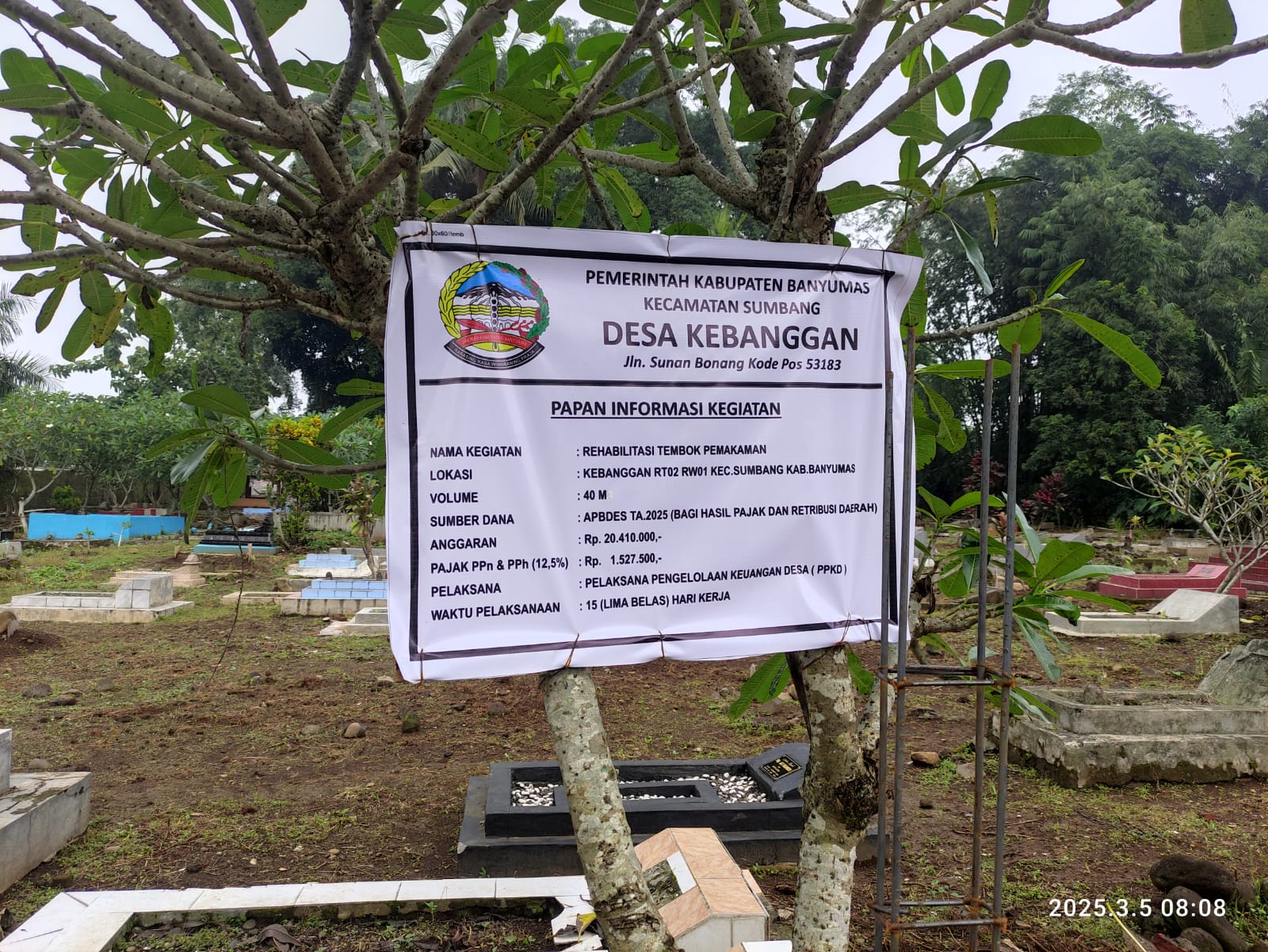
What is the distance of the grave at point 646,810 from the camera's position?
11.5ft

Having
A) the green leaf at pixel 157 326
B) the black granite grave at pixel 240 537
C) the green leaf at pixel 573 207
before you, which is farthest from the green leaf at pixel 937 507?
the black granite grave at pixel 240 537

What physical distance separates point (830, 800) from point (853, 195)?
123 centimetres

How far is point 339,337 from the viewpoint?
86.1 feet

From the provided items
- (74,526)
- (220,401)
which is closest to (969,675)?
(220,401)

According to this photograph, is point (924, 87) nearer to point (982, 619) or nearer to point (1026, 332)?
point (1026, 332)

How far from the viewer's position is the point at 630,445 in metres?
1.51

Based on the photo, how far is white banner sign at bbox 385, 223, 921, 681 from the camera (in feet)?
4.61

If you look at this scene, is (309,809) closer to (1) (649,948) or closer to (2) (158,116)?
(1) (649,948)

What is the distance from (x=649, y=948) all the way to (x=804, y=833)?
45 centimetres

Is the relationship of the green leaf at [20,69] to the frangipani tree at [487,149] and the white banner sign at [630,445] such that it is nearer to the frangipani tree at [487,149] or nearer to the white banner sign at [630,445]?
the frangipani tree at [487,149]

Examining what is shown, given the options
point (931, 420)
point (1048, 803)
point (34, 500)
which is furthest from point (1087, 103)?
point (34, 500)

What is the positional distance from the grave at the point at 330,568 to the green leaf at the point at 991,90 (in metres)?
10.7

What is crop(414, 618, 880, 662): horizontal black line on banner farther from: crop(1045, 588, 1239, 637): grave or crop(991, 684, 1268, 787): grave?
crop(1045, 588, 1239, 637): grave

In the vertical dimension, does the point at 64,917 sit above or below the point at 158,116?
below
